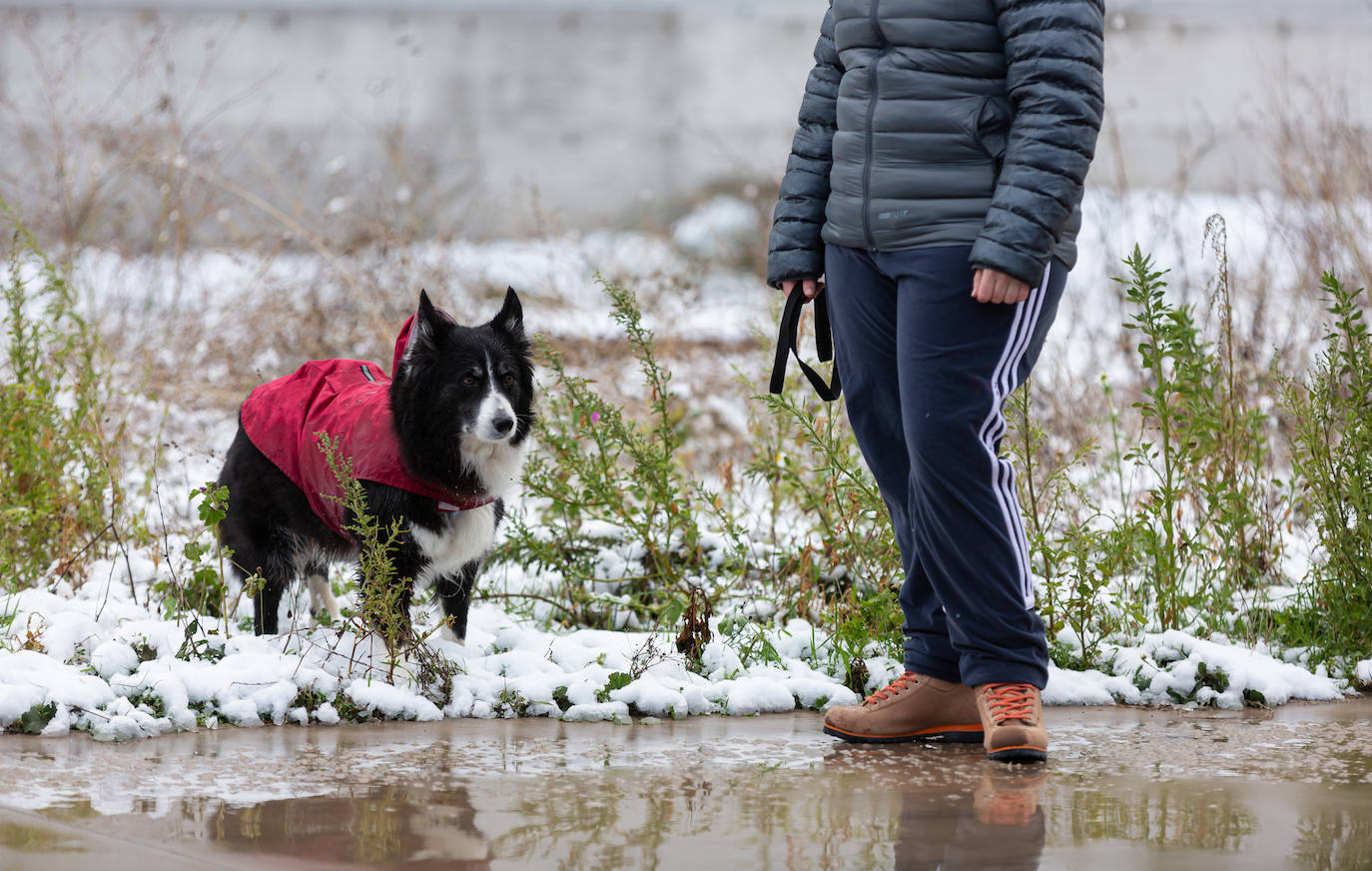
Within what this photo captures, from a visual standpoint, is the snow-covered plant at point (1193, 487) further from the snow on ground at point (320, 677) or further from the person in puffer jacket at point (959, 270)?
the snow on ground at point (320, 677)

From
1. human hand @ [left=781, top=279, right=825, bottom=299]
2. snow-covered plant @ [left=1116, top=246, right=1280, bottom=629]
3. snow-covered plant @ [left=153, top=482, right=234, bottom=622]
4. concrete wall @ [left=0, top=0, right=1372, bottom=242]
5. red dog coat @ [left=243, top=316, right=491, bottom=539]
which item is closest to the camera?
human hand @ [left=781, top=279, right=825, bottom=299]

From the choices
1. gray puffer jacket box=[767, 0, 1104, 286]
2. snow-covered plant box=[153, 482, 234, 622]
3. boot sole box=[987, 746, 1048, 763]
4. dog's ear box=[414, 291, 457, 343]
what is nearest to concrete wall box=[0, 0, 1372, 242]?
snow-covered plant box=[153, 482, 234, 622]

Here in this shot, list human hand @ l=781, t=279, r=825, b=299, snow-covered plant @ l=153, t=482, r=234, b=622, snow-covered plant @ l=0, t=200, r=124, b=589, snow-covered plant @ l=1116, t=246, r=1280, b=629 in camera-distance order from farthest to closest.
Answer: snow-covered plant @ l=0, t=200, r=124, b=589 → snow-covered plant @ l=153, t=482, r=234, b=622 → snow-covered plant @ l=1116, t=246, r=1280, b=629 → human hand @ l=781, t=279, r=825, b=299

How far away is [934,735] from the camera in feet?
9.82

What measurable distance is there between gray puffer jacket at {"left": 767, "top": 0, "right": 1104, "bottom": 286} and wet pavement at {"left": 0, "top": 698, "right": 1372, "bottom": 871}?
108 centimetres

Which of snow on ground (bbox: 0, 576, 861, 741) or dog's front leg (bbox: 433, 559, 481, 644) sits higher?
dog's front leg (bbox: 433, 559, 481, 644)

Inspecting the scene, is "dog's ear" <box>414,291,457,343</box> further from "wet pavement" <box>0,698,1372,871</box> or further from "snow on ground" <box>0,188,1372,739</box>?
"wet pavement" <box>0,698,1372,871</box>

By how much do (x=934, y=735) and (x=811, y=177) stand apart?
1.38 metres

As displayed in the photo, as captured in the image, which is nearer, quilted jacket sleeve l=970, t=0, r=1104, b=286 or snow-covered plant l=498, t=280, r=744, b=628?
quilted jacket sleeve l=970, t=0, r=1104, b=286

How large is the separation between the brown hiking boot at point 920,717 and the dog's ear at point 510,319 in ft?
4.90

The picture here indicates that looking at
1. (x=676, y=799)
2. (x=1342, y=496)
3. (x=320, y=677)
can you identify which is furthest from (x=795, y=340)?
(x=1342, y=496)

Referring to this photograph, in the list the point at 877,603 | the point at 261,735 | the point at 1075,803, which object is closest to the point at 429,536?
the point at 261,735

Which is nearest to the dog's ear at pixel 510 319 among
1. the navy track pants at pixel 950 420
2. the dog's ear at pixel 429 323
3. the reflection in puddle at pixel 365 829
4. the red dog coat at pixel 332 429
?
the dog's ear at pixel 429 323

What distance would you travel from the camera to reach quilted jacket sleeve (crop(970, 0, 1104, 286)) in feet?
8.20
